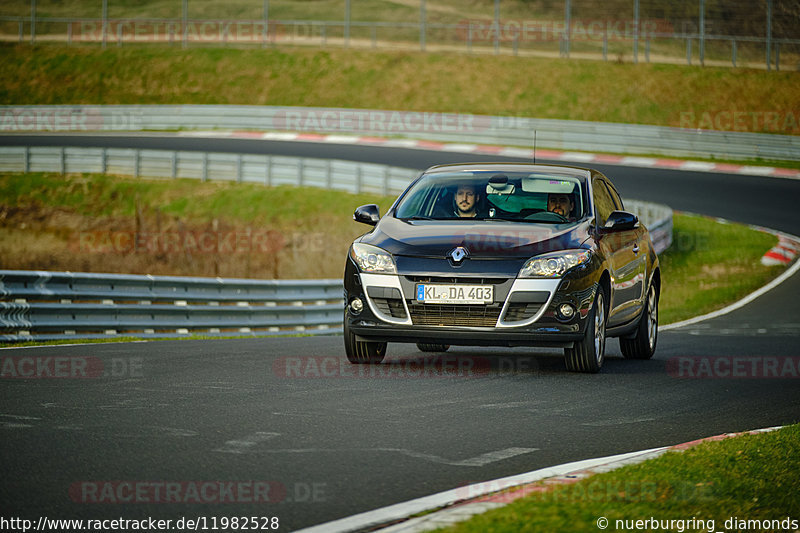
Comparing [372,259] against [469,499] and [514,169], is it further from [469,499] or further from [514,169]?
[469,499]

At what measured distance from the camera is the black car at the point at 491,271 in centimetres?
930

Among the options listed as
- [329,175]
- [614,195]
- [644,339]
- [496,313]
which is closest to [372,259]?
[496,313]

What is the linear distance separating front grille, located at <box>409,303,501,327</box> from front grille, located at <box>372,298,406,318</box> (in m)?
0.09

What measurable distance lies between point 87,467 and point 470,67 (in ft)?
160

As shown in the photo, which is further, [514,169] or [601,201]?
[601,201]

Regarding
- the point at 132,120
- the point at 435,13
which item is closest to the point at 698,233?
the point at 132,120

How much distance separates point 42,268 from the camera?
98.7 ft

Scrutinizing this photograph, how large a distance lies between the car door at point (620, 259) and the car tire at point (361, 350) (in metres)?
1.98

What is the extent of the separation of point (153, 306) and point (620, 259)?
738cm

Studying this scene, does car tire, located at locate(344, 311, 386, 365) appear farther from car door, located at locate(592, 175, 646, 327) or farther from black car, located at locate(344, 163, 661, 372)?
car door, located at locate(592, 175, 646, 327)

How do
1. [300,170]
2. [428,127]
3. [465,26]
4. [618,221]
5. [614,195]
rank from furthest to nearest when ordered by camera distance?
[465,26] → [428,127] → [300,170] → [614,195] → [618,221]

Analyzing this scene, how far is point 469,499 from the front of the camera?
5270 millimetres

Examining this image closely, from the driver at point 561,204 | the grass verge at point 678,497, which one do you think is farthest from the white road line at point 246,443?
the driver at point 561,204

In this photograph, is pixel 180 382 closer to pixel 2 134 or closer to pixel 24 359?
pixel 24 359
